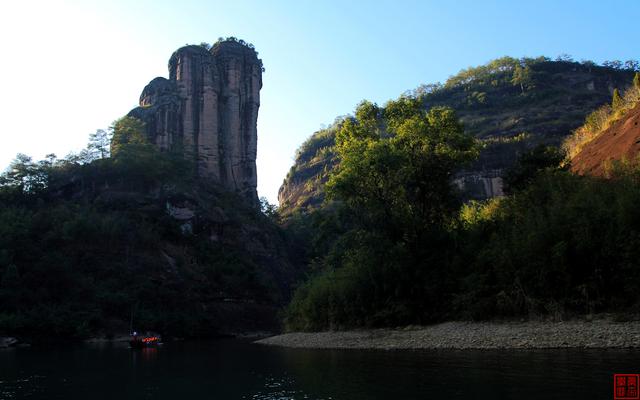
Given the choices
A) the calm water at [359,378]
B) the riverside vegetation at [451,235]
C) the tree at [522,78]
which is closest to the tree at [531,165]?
the riverside vegetation at [451,235]

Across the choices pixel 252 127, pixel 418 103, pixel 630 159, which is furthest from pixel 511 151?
pixel 630 159

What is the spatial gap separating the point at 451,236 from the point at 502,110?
99556 mm

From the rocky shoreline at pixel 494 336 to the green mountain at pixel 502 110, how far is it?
6062 centimetres

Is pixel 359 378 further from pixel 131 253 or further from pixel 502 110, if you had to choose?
pixel 502 110

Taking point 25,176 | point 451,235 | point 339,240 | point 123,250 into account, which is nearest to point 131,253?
point 123,250

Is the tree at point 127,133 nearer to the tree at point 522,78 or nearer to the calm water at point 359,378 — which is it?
the calm water at point 359,378

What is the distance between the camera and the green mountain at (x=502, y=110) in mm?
94688

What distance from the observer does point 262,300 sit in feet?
232

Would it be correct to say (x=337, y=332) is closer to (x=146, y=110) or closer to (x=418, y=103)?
(x=418, y=103)

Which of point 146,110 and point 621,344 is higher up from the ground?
point 146,110

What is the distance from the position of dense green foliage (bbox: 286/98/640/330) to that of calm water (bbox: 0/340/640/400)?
21.0 feet

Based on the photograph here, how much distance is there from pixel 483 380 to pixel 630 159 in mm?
18437

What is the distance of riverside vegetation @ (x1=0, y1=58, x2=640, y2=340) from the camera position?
24469 mm

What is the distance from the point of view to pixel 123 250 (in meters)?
64.9
